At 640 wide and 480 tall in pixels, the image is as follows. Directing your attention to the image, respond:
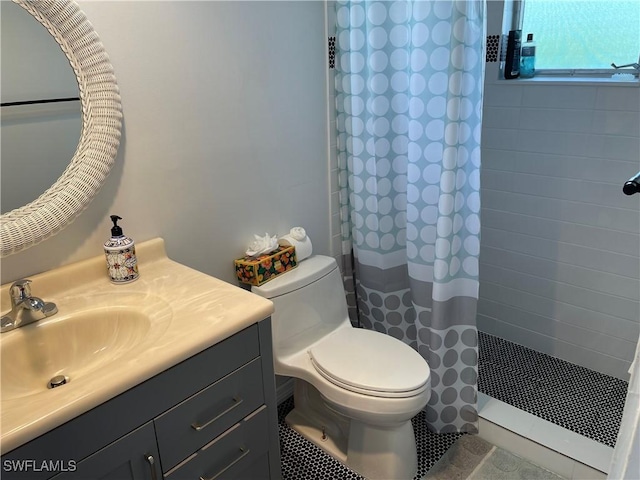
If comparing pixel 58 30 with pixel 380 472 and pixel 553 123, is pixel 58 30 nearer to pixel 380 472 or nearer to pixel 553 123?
pixel 380 472

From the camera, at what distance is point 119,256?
58.6 inches

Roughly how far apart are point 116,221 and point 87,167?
7.1 inches

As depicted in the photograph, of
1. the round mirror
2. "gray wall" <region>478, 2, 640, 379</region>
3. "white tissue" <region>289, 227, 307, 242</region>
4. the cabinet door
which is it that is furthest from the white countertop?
"gray wall" <region>478, 2, 640, 379</region>

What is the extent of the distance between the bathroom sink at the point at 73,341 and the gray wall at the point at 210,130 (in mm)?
169

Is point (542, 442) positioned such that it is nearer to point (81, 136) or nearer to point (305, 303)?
point (305, 303)

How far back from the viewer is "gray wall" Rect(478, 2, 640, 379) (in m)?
2.10

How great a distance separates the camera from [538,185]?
2330 mm

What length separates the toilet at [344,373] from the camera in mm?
1718

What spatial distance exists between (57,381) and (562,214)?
2.04m

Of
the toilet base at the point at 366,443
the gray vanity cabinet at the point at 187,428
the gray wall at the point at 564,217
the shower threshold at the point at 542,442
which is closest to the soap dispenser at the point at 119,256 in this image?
the gray vanity cabinet at the point at 187,428

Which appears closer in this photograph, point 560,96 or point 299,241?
point 299,241

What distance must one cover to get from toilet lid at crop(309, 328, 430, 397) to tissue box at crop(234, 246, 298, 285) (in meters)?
0.32

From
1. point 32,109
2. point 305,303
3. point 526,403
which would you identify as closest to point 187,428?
point 305,303

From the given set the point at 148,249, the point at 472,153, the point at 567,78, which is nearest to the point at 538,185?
the point at 567,78
